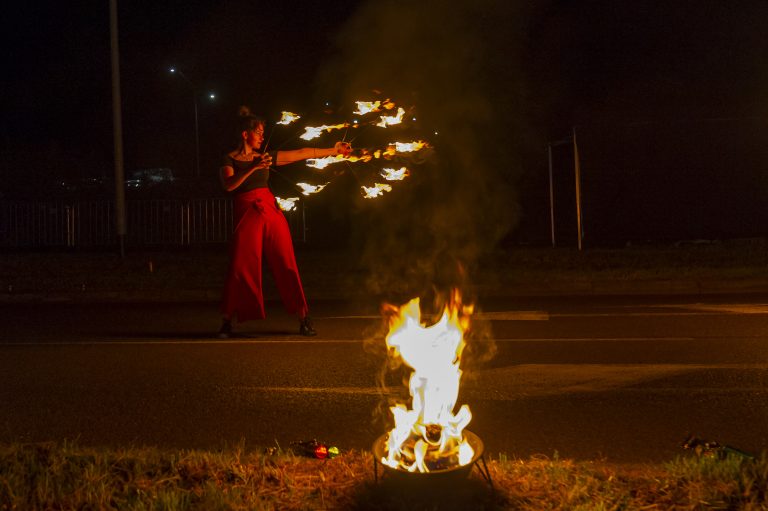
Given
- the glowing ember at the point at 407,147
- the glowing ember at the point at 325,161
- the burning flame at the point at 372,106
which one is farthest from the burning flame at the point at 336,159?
the burning flame at the point at 372,106

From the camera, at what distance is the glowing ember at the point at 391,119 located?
25.0 ft

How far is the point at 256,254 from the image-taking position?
909 cm

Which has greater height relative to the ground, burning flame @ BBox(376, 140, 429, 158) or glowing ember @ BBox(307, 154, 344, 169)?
burning flame @ BBox(376, 140, 429, 158)

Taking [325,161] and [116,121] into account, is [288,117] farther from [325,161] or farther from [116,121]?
[116,121]

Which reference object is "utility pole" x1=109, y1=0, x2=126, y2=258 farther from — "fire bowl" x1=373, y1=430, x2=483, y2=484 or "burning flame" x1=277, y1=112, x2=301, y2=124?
"fire bowl" x1=373, y1=430, x2=483, y2=484

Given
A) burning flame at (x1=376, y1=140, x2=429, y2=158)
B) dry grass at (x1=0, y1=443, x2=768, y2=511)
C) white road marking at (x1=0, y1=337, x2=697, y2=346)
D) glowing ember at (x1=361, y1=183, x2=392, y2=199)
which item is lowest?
dry grass at (x1=0, y1=443, x2=768, y2=511)

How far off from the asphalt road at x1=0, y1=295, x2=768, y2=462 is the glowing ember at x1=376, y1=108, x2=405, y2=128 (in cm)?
207

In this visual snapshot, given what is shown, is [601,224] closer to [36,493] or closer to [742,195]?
[742,195]

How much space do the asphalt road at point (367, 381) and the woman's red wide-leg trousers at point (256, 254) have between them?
0.45 metres

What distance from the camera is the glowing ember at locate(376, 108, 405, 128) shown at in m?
7.62

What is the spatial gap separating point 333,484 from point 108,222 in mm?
24603

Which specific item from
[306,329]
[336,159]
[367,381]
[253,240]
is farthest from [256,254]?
[367,381]

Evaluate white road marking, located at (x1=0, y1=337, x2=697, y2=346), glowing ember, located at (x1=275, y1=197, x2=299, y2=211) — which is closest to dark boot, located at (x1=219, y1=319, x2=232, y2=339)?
white road marking, located at (x1=0, y1=337, x2=697, y2=346)

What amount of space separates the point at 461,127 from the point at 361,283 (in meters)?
6.81
